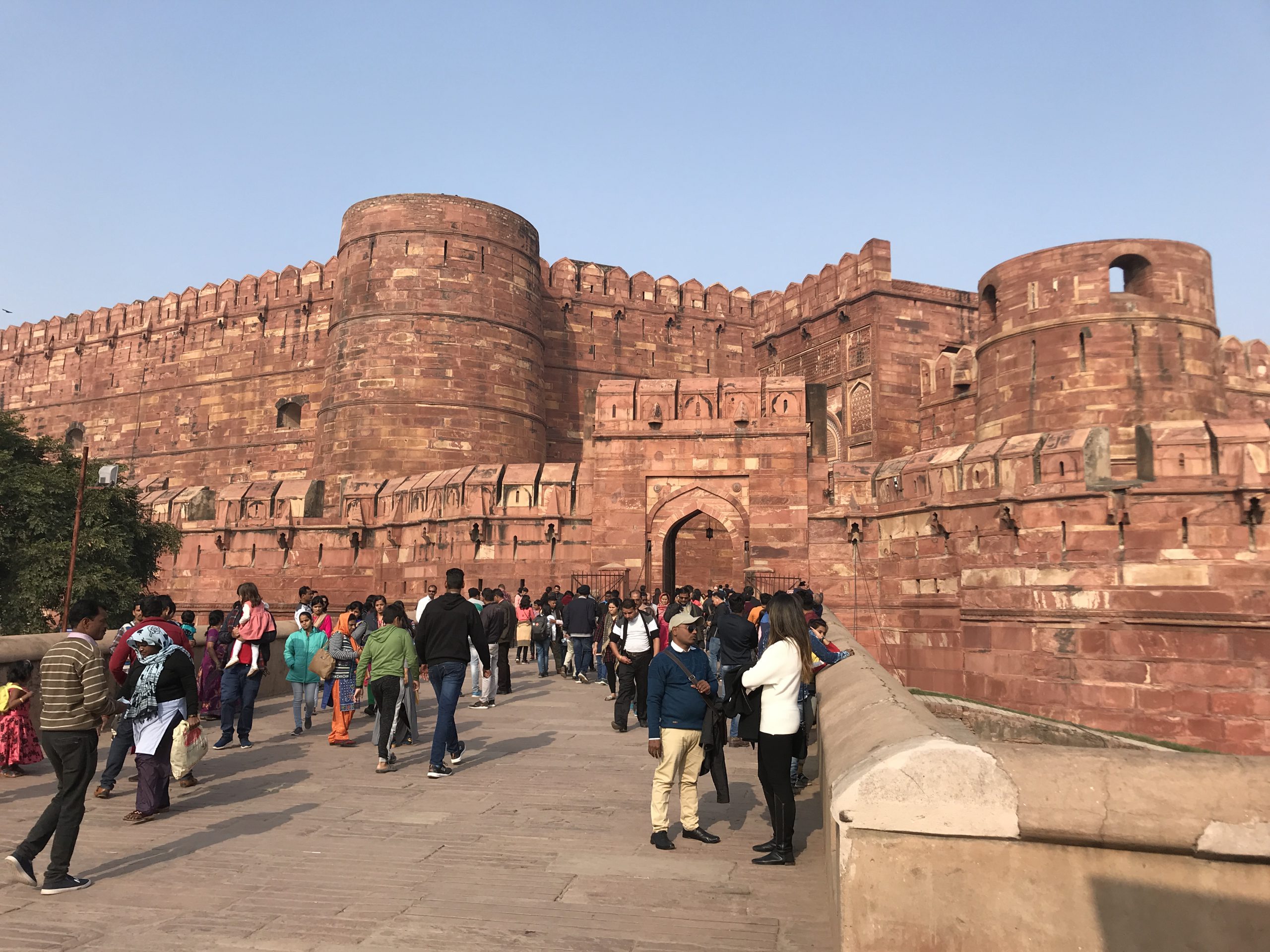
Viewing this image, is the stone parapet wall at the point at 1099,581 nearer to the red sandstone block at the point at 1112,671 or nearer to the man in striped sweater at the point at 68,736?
the red sandstone block at the point at 1112,671

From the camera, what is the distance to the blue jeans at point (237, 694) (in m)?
7.36

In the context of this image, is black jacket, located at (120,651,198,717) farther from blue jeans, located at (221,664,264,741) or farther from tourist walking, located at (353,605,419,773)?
blue jeans, located at (221,664,264,741)

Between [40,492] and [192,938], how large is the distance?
623 inches

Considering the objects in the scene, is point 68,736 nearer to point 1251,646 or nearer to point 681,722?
point 681,722

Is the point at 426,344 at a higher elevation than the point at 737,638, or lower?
Result: higher

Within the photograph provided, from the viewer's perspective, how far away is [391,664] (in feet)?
22.6

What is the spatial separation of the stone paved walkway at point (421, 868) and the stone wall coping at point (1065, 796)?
1078mm

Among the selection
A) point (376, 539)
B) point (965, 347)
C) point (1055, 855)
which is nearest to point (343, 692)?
point (1055, 855)

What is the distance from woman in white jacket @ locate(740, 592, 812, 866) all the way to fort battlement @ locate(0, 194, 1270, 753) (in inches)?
375

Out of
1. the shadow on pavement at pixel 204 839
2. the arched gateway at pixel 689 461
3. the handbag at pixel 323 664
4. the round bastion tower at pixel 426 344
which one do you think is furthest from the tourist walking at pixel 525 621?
the round bastion tower at pixel 426 344

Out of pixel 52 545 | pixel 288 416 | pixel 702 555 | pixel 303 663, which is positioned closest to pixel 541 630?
pixel 303 663

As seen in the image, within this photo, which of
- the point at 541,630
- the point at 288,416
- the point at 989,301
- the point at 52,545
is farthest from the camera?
the point at 288,416

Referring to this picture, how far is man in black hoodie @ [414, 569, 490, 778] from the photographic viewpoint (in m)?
6.29

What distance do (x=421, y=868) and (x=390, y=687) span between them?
2817mm
